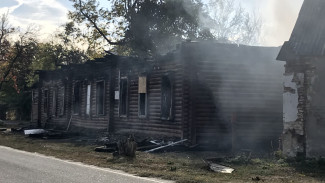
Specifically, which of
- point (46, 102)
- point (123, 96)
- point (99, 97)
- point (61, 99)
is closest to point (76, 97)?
point (61, 99)

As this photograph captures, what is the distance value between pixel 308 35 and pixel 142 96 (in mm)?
9276

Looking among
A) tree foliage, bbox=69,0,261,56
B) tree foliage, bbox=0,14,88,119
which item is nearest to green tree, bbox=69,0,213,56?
tree foliage, bbox=69,0,261,56

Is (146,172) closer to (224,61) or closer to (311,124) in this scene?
(311,124)

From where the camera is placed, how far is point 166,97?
1773cm

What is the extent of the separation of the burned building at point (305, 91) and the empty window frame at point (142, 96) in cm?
775

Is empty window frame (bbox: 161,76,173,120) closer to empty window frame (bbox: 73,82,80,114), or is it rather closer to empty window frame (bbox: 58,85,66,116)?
empty window frame (bbox: 73,82,80,114)

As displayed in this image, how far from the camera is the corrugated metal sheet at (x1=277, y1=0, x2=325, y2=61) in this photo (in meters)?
12.0

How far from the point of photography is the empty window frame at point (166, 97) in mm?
17438

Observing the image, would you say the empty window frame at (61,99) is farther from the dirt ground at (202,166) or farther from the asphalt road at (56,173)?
the asphalt road at (56,173)

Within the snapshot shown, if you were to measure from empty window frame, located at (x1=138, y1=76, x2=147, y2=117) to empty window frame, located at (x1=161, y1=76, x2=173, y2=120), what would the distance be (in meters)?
1.36

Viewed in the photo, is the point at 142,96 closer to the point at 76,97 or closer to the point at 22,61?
the point at 76,97

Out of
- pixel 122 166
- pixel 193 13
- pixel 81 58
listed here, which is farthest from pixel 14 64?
pixel 122 166

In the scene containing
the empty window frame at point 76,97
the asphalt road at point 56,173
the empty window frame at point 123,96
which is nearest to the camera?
the asphalt road at point 56,173

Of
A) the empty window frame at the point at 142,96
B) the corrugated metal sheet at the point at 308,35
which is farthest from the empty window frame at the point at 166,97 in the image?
the corrugated metal sheet at the point at 308,35
